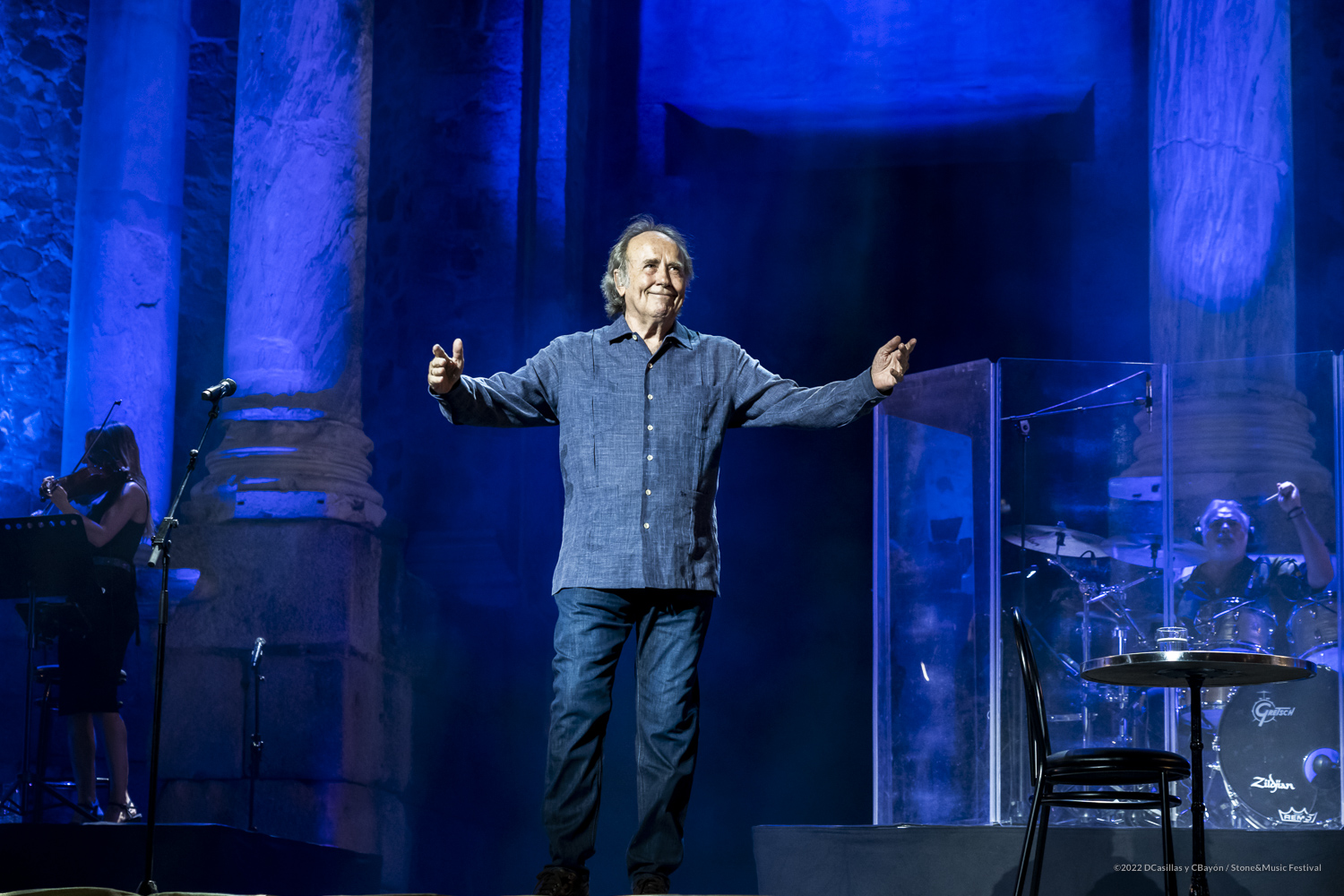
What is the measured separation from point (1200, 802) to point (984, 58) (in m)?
5.99

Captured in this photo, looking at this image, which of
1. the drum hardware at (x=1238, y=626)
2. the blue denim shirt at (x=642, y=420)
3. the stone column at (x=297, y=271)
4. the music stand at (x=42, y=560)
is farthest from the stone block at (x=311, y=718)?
the drum hardware at (x=1238, y=626)

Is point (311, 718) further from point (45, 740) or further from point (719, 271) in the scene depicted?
point (719, 271)

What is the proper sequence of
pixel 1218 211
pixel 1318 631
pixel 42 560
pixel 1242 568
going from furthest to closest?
1. pixel 1218 211
2. pixel 1242 568
3. pixel 1318 631
4. pixel 42 560

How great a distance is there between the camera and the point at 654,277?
3381 mm

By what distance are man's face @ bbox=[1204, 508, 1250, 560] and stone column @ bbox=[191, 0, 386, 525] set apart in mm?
3533

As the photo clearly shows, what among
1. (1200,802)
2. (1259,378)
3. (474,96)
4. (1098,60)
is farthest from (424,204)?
(1200,802)

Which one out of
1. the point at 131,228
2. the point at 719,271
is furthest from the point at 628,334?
the point at 719,271

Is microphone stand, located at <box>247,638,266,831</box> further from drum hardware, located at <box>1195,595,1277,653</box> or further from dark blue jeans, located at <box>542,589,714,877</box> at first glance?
drum hardware, located at <box>1195,595,1277,653</box>

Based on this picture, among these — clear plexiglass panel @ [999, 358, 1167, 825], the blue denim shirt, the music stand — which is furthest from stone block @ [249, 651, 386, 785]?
the blue denim shirt

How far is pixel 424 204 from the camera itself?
8.20 meters

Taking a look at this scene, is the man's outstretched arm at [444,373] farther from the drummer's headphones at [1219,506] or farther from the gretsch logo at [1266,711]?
the gretsch logo at [1266,711]

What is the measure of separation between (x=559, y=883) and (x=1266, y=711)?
3.62 meters

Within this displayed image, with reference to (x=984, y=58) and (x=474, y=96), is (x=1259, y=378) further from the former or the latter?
(x=474, y=96)

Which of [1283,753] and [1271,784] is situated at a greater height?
[1283,753]
